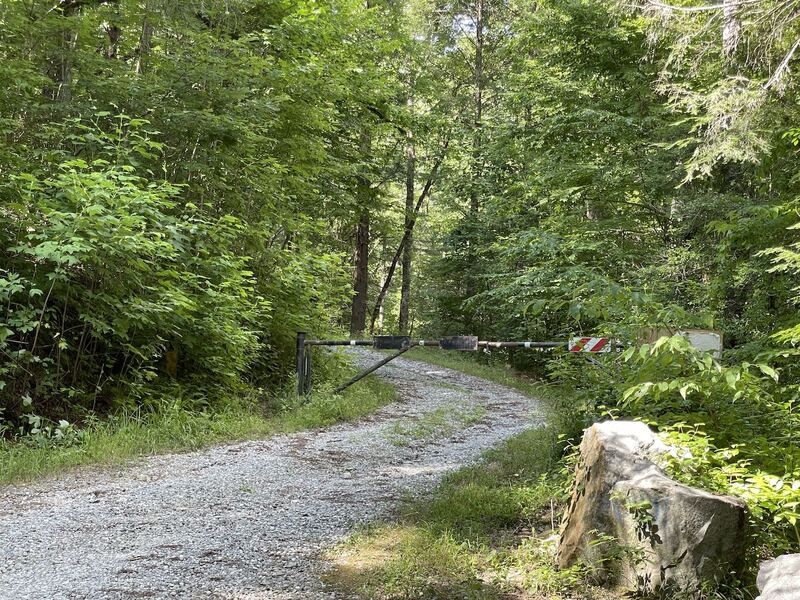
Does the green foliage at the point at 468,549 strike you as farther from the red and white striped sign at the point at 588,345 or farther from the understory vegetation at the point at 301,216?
the red and white striped sign at the point at 588,345

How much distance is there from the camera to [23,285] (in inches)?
282

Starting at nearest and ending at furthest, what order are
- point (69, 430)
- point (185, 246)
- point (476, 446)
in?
point (69, 430), point (476, 446), point (185, 246)

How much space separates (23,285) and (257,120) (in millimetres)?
4617

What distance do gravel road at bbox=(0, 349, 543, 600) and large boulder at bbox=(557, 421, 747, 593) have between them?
1.67 metres

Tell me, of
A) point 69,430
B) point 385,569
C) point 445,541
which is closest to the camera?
point 385,569

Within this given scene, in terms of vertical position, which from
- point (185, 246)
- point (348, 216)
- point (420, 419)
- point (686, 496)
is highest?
point (348, 216)

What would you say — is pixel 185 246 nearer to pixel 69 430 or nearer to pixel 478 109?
pixel 69 430

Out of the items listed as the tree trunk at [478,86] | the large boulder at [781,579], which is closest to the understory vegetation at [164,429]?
the large boulder at [781,579]

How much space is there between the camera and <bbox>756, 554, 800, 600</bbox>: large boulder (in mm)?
2672

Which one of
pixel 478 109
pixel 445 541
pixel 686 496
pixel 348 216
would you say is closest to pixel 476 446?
pixel 445 541

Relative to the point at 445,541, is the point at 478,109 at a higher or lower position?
higher

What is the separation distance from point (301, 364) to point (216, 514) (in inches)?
220

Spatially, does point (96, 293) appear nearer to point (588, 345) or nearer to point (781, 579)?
point (588, 345)

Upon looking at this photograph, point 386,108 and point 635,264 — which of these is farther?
point 386,108
